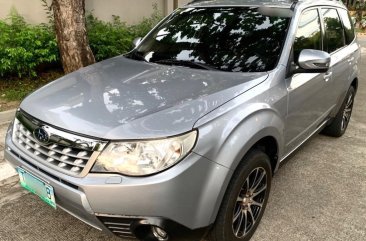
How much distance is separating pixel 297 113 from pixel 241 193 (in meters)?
0.91

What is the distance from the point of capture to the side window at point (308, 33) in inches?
120

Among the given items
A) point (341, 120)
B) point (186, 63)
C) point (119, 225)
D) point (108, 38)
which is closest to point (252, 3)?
point (186, 63)

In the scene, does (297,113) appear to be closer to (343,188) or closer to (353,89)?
(343,188)

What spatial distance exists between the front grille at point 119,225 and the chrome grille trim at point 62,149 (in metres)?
0.28

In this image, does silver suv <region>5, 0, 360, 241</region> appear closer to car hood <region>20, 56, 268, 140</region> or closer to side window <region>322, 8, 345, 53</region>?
car hood <region>20, 56, 268, 140</region>

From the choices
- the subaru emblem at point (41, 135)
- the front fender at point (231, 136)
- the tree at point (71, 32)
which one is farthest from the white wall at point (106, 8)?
the front fender at point (231, 136)

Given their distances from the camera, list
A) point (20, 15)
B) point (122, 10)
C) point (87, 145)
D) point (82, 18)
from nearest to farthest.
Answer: point (87, 145)
point (82, 18)
point (20, 15)
point (122, 10)

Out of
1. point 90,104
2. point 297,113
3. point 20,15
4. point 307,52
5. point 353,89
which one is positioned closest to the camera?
point 90,104

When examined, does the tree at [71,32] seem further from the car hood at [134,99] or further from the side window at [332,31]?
the side window at [332,31]

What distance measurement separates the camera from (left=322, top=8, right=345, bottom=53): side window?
3639 millimetres

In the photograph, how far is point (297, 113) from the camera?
2961mm

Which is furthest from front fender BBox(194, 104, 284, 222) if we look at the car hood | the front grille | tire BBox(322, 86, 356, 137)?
tire BBox(322, 86, 356, 137)

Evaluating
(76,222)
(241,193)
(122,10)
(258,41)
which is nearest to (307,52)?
(258,41)

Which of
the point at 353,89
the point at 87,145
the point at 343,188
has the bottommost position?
the point at 343,188
